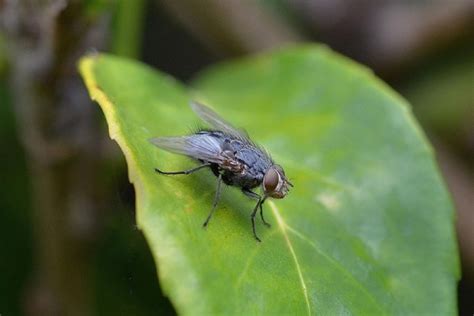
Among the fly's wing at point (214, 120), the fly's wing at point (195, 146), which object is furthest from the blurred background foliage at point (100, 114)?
the fly's wing at point (214, 120)

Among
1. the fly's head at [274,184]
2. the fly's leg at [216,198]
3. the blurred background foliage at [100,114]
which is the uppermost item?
the fly's head at [274,184]

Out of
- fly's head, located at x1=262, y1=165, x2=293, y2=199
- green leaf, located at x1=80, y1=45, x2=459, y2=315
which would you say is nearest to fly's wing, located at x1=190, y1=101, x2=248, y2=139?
green leaf, located at x1=80, y1=45, x2=459, y2=315

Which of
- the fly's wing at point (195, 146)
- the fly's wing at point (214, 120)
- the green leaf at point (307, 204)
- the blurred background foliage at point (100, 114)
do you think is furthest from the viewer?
the blurred background foliage at point (100, 114)

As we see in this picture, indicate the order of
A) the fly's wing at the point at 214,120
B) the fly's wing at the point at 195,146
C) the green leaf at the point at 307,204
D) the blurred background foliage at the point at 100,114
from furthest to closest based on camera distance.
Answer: the blurred background foliage at the point at 100,114 < the fly's wing at the point at 214,120 < the fly's wing at the point at 195,146 < the green leaf at the point at 307,204

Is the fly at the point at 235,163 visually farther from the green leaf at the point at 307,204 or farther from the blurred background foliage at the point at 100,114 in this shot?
the blurred background foliage at the point at 100,114

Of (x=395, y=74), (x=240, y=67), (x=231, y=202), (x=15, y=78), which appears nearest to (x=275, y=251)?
(x=231, y=202)

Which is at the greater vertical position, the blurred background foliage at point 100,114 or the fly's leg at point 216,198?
the fly's leg at point 216,198

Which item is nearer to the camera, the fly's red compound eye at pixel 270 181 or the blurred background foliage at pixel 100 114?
the fly's red compound eye at pixel 270 181

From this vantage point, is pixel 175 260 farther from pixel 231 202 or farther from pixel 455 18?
pixel 455 18
